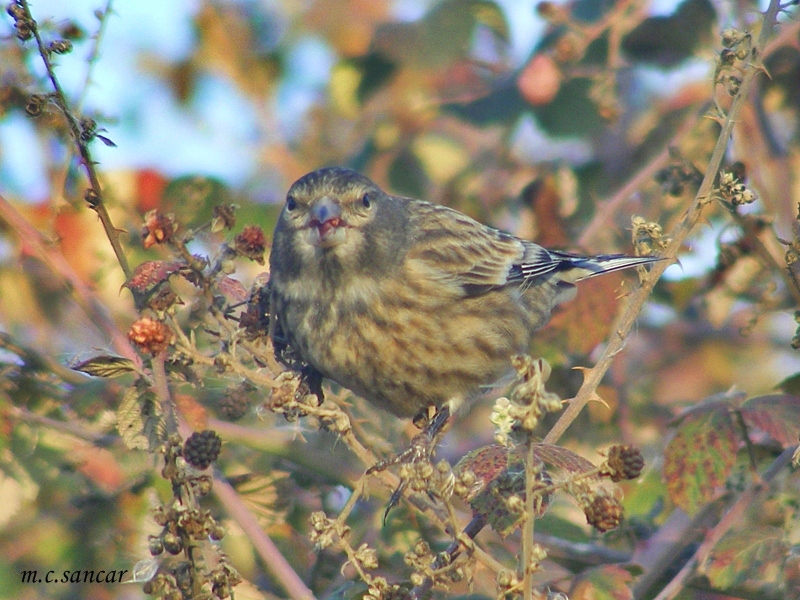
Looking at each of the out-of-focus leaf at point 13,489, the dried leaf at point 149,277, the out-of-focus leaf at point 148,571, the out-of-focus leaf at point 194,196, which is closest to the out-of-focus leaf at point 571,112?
the out-of-focus leaf at point 194,196

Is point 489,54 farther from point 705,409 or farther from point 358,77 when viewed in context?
point 705,409

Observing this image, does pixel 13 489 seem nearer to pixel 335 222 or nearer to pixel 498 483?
pixel 335 222

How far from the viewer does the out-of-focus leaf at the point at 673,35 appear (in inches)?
195

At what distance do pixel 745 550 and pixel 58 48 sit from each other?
257 centimetres

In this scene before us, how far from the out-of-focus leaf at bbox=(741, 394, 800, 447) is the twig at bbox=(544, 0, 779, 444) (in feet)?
2.56

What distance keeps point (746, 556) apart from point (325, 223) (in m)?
2.07

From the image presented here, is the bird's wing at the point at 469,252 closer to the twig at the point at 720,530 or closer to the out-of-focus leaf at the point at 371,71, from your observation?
the out-of-focus leaf at the point at 371,71

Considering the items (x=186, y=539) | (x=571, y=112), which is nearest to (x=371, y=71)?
(x=571, y=112)

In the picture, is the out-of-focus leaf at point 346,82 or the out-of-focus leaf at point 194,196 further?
the out-of-focus leaf at point 346,82

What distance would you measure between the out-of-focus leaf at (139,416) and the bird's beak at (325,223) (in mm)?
1398

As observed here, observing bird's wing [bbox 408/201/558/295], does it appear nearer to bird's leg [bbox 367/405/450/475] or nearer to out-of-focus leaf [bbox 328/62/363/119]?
bird's leg [bbox 367/405/450/475]

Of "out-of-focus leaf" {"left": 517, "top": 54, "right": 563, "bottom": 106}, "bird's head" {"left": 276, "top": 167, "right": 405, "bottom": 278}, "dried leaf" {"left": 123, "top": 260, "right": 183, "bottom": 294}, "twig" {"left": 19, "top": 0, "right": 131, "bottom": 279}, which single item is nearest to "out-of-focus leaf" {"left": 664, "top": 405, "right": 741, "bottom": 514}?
"bird's head" {"left": 276, "top": 167, "right": 405, "bottom": 278}

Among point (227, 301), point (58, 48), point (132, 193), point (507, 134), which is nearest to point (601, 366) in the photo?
point (227, 301)

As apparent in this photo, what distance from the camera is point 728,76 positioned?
9.68ft
